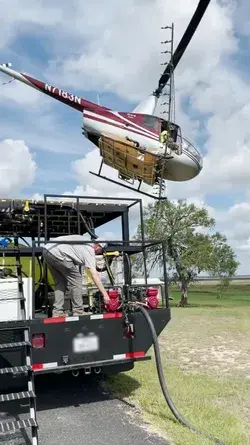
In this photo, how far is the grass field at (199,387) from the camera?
4781 millimetres

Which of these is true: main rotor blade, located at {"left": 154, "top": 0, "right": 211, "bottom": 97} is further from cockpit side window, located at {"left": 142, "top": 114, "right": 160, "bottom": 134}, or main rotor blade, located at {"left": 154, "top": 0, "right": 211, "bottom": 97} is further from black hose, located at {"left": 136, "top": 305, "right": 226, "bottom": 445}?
black hose, located at {"left": 136, "top": 305, "right": 226, "bottom": 445}

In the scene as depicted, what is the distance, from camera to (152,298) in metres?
6.25

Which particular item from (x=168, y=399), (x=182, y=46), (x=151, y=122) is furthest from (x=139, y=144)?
(x=168, y=399)

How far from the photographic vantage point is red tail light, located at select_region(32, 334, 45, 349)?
5391 mm

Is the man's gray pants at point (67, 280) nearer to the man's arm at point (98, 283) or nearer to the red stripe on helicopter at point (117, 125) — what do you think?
the man's arm at point (98, 283)

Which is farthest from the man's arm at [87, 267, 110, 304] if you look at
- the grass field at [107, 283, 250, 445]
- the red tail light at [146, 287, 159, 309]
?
the grass field at [107, 283, 250, 445]

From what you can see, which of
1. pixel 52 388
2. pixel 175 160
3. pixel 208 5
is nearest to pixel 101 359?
pixel 52 388

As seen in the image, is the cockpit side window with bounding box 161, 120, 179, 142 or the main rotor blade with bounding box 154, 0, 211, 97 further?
the cockpit side window with bounding box 161, 120, 179, 142

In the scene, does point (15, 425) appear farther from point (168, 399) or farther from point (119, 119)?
point (119, 119)

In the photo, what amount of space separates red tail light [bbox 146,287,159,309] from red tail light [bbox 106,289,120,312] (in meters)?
0.45

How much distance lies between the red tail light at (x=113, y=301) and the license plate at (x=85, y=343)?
1.33ft

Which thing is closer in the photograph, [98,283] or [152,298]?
[98,283]

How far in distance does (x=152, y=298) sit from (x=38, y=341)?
1599 millimetres

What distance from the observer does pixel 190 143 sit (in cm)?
Answer: 1378
